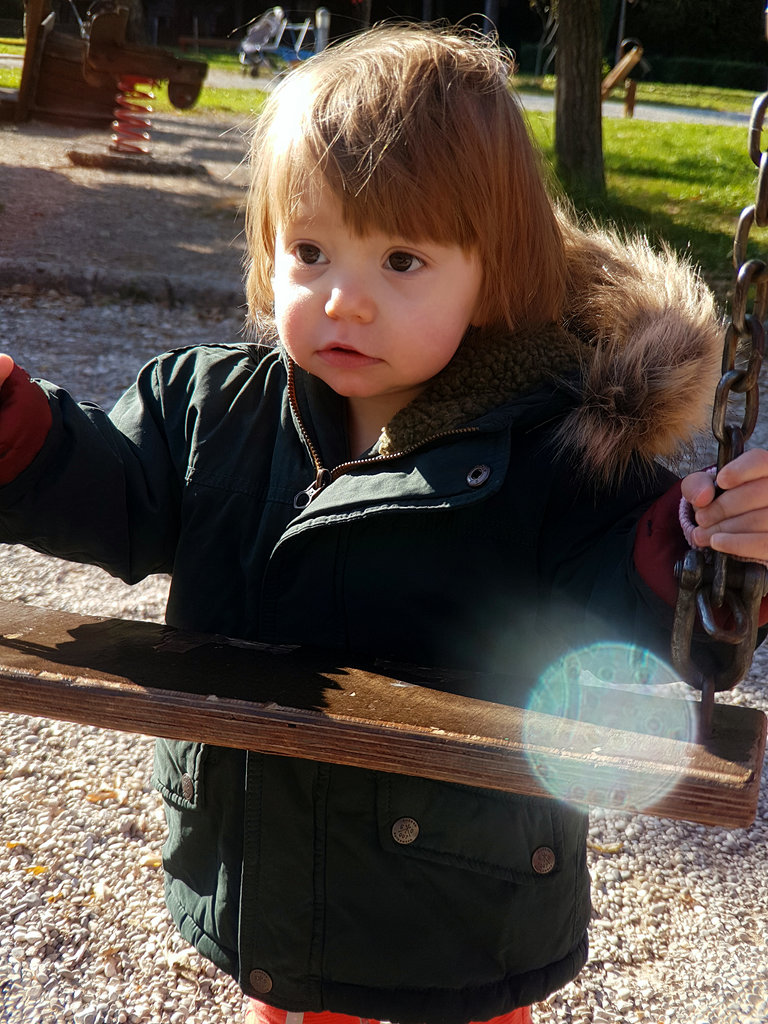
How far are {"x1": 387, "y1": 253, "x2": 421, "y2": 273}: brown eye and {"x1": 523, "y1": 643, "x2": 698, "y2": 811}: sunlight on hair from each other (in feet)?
1.60

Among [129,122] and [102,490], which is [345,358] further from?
[129,122]

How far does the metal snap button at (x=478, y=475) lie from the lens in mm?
1187

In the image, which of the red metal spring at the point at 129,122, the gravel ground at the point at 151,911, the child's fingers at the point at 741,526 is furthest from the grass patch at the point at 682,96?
the child's fingers at the point at 741,526

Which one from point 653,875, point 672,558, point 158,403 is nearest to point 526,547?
point 672,558

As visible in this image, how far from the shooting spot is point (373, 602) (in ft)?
4.21

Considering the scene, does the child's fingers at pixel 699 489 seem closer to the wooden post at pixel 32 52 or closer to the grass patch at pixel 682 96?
the wooden post at pixel 32 52

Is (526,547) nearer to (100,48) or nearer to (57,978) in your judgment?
(57,978)

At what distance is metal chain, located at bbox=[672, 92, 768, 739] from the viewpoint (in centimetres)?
94

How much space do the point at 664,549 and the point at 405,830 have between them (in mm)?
463

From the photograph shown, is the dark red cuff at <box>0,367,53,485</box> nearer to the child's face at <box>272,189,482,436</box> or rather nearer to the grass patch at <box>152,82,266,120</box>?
the child's face at <box>272,189,482,436</box>

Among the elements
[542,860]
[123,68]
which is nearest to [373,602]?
[542,860]

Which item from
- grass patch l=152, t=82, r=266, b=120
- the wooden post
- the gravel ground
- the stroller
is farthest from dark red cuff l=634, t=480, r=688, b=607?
the stroller

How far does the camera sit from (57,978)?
1.88m

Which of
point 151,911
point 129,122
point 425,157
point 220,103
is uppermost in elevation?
point 425,157
